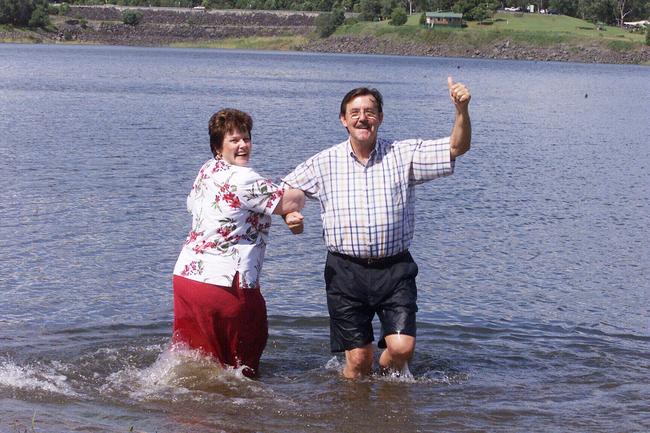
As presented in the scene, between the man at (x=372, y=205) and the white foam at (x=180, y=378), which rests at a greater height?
the man at (x=372, y=205)

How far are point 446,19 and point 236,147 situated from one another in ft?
538

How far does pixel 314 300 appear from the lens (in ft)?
40.2

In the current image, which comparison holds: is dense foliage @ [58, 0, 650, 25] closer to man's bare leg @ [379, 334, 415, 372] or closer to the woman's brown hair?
man's bare leg @ [379, 334, 415, 372]

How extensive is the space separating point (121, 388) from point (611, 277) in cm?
794

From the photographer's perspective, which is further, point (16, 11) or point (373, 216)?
point (16, 11)

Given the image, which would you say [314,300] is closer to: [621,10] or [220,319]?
[220,319]

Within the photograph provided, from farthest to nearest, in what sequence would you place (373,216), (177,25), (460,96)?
(177,25)
(373,216)
(460,96)

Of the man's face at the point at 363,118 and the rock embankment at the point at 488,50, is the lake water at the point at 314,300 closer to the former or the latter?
the man's face at the point at 363,118

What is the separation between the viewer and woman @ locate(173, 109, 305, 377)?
757 centimetres

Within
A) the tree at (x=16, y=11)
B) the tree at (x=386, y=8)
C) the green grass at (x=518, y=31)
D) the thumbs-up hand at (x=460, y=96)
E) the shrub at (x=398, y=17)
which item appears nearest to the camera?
the thumbs-up hand at (x=460, y=96)

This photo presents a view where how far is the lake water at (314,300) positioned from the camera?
830 cm

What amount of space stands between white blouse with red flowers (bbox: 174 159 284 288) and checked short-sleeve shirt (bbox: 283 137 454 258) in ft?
1.59

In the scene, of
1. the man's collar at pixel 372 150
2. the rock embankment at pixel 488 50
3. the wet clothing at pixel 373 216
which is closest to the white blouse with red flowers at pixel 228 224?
the wet clothing at pixel 373 216

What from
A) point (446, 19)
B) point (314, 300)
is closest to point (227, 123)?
point (314, 300)
